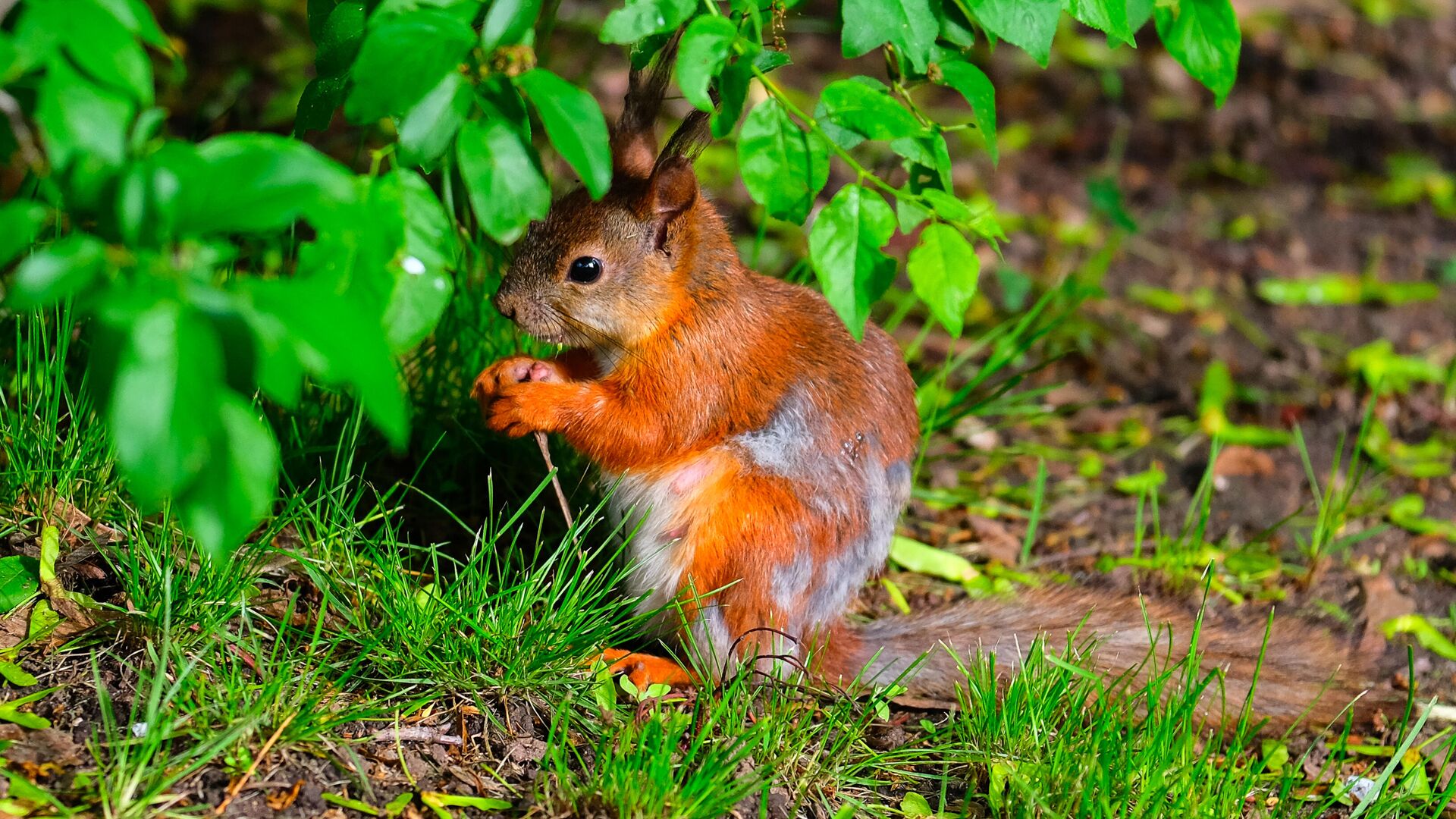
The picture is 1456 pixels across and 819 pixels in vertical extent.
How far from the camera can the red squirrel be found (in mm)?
2518

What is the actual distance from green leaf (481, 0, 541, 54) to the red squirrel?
71cm

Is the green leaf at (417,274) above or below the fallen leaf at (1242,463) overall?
above

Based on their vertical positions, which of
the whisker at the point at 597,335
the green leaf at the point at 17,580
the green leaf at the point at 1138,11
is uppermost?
the green leaf at the point at 1138,11

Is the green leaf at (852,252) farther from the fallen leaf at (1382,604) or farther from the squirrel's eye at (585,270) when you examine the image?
the fallen leaf at (1382,604)

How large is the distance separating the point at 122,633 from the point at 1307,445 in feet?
10.7

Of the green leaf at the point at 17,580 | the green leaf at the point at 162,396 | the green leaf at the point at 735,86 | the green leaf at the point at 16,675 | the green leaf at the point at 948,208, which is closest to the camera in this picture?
the green leaf at the point at 162,396

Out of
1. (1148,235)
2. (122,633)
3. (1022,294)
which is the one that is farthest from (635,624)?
(1148,235)

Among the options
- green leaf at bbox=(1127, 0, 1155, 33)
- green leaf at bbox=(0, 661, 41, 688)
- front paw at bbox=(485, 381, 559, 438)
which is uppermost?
green leaf at bbox=(1127, 0, 1155, 33)

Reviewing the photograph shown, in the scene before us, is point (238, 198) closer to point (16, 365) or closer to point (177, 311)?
point (177, 311)

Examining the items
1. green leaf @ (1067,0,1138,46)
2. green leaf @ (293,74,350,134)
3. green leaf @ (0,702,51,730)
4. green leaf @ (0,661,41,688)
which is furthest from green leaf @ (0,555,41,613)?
green leaf @ (1067,0,1138,46)

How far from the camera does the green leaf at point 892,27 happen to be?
2.04 metres

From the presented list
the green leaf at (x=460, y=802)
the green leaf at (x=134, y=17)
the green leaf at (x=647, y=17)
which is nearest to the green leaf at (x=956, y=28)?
the green leaf at (x=647, y=17)

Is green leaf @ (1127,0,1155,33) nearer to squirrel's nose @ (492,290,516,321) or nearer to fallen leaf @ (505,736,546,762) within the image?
squirrel's nose @ (492,290,516,321)

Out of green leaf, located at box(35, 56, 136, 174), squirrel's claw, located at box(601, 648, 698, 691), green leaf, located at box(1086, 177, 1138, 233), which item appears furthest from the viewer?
green leaf, located at box(1086, 177, 1138, 233)
